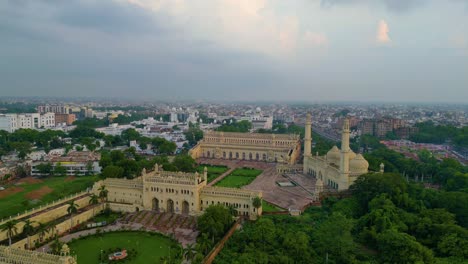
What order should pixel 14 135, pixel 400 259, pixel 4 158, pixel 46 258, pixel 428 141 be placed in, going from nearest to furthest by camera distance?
pixel 46 258
pixel 400 259
pixel 4 158
pixel 14 135
pixel 428 141

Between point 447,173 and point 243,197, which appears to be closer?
point 243,197

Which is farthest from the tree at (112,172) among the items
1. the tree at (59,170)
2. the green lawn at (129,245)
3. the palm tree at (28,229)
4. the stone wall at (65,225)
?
the palm tree at (28,229)

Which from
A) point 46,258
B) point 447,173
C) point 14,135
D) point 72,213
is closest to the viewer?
point 46,258

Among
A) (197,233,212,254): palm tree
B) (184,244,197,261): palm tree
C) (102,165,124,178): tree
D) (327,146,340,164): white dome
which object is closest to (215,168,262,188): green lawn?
(327,146,340,164): white dome

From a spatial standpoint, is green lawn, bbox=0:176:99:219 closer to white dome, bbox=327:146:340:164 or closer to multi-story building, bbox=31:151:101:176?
multi-story building, bbox=31:151:101:176

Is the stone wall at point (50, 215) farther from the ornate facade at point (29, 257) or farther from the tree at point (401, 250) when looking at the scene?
the tree at point (401, 250)

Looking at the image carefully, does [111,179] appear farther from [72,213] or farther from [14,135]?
[14,135]

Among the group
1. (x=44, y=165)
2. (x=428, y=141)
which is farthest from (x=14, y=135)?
(x=428, y=141)
